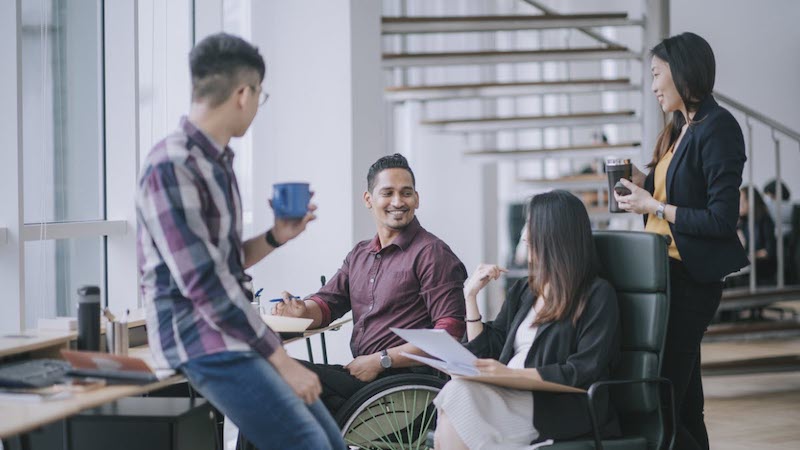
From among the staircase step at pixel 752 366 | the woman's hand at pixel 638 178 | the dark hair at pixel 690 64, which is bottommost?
the staircase step at pixel 752 366

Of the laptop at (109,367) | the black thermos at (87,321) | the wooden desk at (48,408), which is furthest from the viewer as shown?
the black thermos at (87,321)

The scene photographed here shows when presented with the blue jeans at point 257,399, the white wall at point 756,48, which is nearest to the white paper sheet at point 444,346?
the blue jeans at point 257,399

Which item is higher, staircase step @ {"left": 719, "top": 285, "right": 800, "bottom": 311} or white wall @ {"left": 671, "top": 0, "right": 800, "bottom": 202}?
white wall @ {"left": 671, "top": 0, "right": 800, "bottom": 202}

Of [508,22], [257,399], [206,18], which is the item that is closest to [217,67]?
[257,399]

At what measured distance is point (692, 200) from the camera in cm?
277

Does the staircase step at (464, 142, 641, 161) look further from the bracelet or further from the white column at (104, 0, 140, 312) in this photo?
the bracelet

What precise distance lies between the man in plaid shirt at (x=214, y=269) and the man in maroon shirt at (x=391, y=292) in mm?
911

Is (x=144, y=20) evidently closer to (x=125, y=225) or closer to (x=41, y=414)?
(x=125, y=225)

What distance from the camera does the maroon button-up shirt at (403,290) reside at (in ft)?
9.58

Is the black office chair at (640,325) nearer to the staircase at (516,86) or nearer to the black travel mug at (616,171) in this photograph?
the black travel mug at (616,171)

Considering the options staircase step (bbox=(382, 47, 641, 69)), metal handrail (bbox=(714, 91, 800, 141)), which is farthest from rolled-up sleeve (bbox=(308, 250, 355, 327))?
metal handrail (bbox=(714, 91, 800, 141))

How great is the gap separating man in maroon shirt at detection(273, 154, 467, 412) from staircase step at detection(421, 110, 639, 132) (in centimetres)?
327

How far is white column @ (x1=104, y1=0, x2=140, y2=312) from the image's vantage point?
Result: 3471 millimetres

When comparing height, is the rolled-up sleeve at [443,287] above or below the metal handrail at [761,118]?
below
